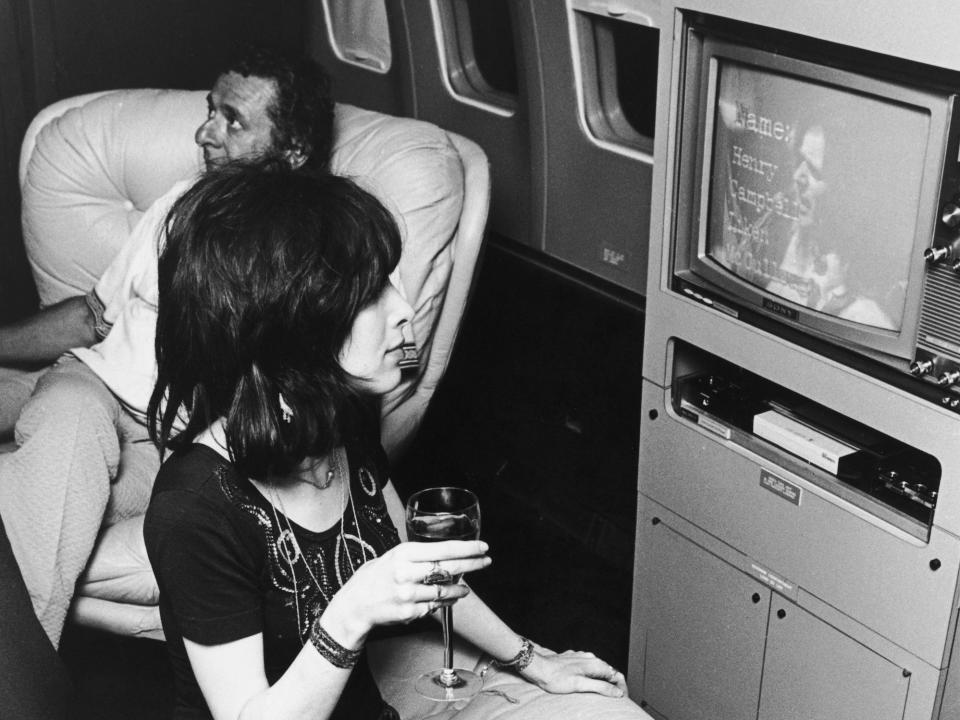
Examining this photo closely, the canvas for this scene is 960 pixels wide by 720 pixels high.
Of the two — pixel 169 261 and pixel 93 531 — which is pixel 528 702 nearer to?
pixel 169 261

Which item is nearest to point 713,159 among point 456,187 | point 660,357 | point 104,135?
point 660,357

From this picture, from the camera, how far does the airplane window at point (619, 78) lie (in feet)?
10.8

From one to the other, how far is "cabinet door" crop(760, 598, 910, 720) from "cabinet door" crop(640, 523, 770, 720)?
0.04 m

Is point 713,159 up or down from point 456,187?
up

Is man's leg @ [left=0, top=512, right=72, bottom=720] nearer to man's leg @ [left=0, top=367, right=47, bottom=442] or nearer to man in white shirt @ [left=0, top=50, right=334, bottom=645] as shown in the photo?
man in white shirt @ [left=0, top=50, right=334, bottom=645]

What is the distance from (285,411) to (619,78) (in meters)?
2.08

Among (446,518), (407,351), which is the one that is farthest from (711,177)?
(446,518)

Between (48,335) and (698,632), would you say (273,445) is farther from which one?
(48,335)

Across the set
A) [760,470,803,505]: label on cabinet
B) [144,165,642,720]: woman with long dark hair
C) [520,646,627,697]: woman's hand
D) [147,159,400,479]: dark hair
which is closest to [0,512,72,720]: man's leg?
[144,165,642,720]: woman with long dark hair

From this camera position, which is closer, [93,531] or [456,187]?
[93,531]

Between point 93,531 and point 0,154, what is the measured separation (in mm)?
2047

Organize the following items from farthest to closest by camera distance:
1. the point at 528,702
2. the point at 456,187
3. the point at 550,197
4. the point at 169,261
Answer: the point at 550,197
the point at 456,187
the point at 528,702
the point at 169,261

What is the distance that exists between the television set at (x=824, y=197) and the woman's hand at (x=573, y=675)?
663mm

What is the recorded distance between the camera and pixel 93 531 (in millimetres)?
2457
